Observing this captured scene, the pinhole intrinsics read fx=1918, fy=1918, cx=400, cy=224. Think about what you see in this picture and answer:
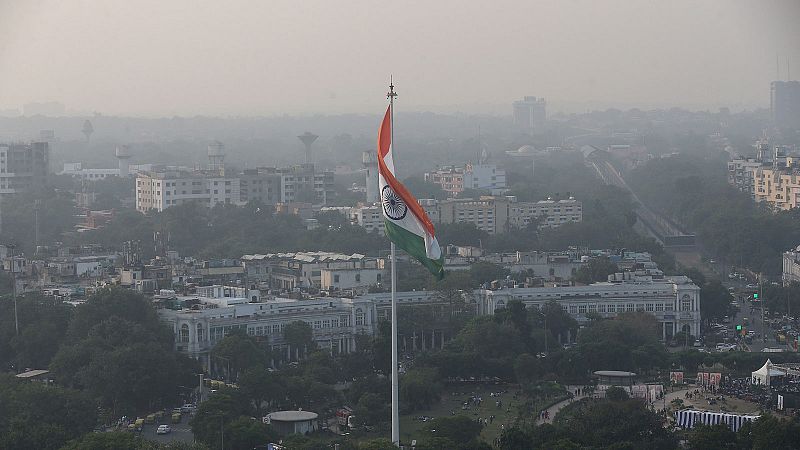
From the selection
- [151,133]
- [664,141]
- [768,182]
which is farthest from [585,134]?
[768,182]

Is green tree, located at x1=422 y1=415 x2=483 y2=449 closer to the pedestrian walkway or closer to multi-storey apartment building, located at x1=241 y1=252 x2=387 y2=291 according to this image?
the pedestrian walkway

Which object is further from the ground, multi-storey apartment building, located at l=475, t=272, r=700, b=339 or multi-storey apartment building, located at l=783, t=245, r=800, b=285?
multi-storey apartment building, located at l=783, t=245, r=800, b=285

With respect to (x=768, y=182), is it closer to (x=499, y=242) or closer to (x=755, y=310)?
(x=499, y=242)

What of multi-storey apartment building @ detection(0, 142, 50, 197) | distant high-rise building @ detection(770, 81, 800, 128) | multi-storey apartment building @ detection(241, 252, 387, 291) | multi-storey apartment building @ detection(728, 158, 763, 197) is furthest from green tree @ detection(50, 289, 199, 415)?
distant high-rise building @ detection(770, 81, 800, 128)

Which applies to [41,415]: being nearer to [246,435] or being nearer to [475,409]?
[246,435]

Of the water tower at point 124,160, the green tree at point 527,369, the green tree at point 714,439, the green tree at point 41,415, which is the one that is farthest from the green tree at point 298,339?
the water tower at point 124,160

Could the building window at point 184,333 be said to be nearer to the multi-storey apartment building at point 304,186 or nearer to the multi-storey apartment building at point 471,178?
the multi-storey apartment building at point 304,186
